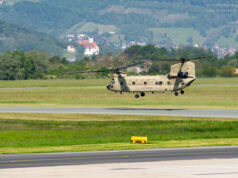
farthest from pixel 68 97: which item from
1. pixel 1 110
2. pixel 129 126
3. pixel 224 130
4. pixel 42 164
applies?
pixel 42 164

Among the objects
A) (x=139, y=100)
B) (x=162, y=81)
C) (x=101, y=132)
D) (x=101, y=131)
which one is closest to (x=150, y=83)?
(x=162, y=81)

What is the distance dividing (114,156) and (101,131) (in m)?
21.0

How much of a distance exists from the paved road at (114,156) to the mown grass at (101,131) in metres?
8.20

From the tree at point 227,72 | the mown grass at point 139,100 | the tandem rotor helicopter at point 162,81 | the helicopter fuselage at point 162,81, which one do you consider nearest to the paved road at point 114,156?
the tandem rotor helicopter at point 162,81

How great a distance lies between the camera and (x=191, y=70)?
87.8 meters

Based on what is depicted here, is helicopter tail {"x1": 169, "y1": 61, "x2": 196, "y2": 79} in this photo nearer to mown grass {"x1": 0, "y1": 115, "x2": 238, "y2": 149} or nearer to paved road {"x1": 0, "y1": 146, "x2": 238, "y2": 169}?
mown grass {"x1": 0, "y1": 115, "x2": 238, "y2": 149}

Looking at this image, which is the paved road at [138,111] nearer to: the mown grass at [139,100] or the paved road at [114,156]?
the mown grass at [139,100]

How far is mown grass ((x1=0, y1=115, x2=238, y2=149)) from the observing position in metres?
52.1

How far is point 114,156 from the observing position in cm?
3997

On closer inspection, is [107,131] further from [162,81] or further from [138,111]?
[162,81]

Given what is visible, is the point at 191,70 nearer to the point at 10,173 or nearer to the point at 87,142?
the point at 87,142

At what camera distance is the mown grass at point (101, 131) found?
5212 centimetres

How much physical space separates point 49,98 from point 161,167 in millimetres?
84006

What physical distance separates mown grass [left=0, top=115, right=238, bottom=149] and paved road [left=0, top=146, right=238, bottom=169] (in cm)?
820
